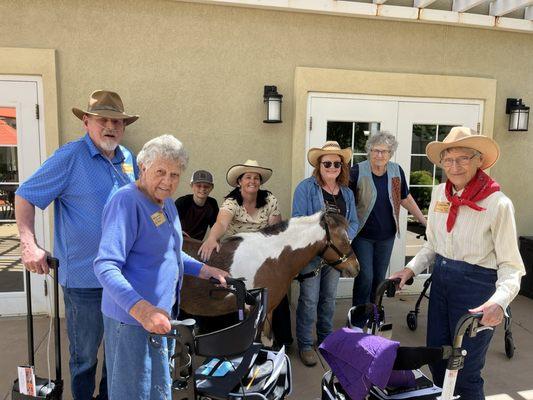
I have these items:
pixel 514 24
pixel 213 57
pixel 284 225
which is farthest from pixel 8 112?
pixel 514 24

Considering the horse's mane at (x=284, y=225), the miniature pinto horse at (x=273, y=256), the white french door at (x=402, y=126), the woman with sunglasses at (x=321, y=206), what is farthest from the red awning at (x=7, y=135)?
the white french door at (x=402, y=126)

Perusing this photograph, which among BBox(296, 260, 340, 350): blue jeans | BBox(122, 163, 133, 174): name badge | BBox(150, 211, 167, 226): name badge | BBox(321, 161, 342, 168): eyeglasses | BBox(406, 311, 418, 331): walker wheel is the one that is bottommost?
BBox(406, 311, 418, 331): walker wheel

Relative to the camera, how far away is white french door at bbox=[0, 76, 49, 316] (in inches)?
151

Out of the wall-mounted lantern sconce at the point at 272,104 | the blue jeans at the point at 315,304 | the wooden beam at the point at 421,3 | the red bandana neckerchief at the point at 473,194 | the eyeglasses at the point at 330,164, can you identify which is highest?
the wooden beam at the point at 421,3

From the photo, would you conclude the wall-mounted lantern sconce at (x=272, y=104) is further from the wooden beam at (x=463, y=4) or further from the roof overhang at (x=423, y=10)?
A: the wooden beam at (x=463, y=4)

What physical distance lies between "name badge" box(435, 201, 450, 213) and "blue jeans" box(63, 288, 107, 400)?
203cm

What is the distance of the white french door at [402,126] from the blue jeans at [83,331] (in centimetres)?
279

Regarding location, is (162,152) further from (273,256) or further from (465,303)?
(465,303)

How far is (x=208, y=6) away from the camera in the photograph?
3.99 metres

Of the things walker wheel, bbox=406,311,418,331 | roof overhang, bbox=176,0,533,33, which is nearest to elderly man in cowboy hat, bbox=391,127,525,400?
walker wheel, bbox=406,311,418,331

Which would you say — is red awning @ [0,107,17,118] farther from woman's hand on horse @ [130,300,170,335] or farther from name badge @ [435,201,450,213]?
name badge @ [435,201,450,213]

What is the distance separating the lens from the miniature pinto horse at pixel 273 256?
9.23 feet

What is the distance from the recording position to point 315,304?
3322 mm

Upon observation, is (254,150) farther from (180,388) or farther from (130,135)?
(180,388)
